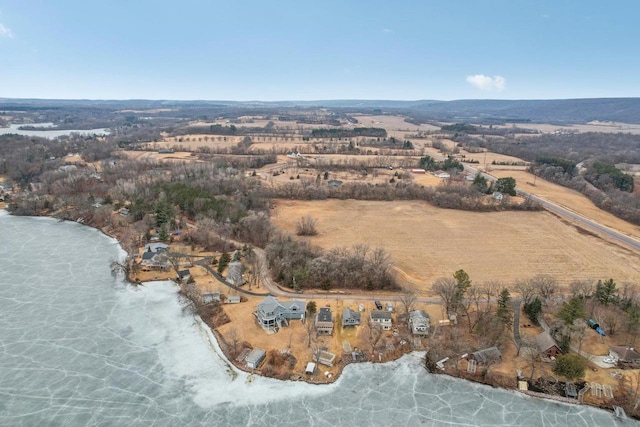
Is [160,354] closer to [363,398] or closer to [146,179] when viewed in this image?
[363,398]

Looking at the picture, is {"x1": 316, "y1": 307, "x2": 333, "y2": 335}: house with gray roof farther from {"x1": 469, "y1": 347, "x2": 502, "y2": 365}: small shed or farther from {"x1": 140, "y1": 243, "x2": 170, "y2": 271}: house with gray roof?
{"x1": 140, "y1": 243, "x2": 170, "y2": 271}: house with gray roof

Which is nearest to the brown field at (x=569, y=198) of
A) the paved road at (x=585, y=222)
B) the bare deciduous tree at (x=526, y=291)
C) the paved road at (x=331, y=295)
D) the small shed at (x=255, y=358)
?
the paved road at (x=585, y=222)

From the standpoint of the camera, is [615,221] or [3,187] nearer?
[615,221]

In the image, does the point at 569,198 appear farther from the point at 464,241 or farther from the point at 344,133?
the point at 344,133

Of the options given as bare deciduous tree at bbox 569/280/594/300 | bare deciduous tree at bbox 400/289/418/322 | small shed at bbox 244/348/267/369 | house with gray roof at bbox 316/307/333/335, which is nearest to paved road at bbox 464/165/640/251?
bare deciduous tree at bbox 569/280/594/300

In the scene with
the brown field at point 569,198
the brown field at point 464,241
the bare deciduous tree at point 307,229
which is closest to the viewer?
the brown field at point 464,241

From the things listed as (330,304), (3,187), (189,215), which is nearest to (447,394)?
(330,304)

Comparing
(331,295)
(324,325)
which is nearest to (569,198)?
(331,295)

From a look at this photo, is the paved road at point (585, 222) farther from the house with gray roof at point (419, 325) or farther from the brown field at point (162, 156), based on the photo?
the brown field at point (162, 156)
